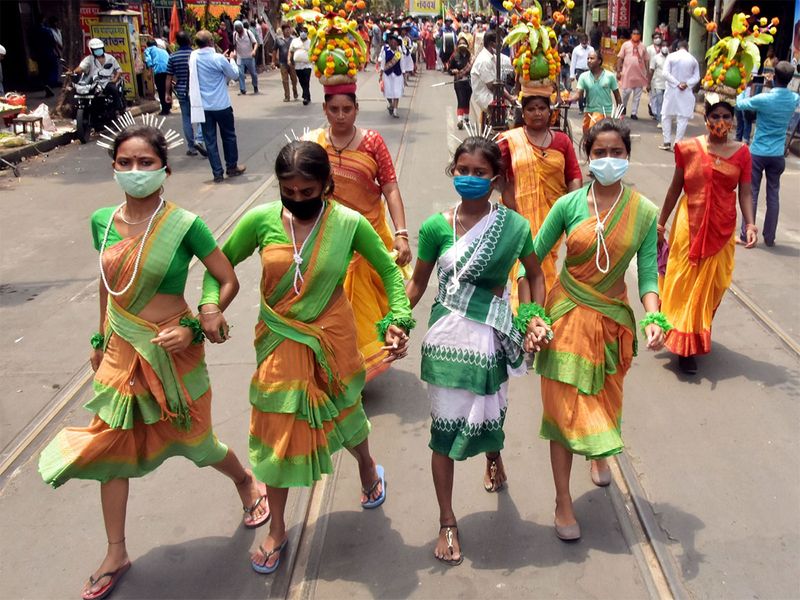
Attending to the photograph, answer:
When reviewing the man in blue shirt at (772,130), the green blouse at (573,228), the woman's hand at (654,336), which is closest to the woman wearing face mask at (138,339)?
the green blouse at (573,228)

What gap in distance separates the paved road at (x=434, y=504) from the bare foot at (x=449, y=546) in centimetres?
6

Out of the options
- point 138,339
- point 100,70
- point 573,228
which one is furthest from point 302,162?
point 100,70

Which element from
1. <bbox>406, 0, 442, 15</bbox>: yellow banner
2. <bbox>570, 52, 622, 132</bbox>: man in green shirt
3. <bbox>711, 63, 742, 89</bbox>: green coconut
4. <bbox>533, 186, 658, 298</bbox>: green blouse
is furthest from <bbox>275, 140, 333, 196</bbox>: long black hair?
<bbox>406, 0, 442, 15</bbox>: yellow banner

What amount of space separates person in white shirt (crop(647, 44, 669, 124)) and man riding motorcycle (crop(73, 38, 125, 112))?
A: 10.1 metres

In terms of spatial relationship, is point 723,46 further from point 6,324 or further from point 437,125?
point 437,125

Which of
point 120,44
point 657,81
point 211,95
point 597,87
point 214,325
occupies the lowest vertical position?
point 657,81

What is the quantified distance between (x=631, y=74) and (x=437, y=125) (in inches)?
156

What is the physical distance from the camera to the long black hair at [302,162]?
2.88 metres

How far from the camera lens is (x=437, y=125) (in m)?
15.1

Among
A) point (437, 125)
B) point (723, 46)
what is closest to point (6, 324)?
point (723, 46)

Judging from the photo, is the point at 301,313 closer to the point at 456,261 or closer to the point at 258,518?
the point at 456,261

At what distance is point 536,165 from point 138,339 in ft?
9.11

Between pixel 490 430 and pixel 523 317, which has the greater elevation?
pixel 523 317

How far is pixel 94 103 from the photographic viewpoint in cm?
1327
